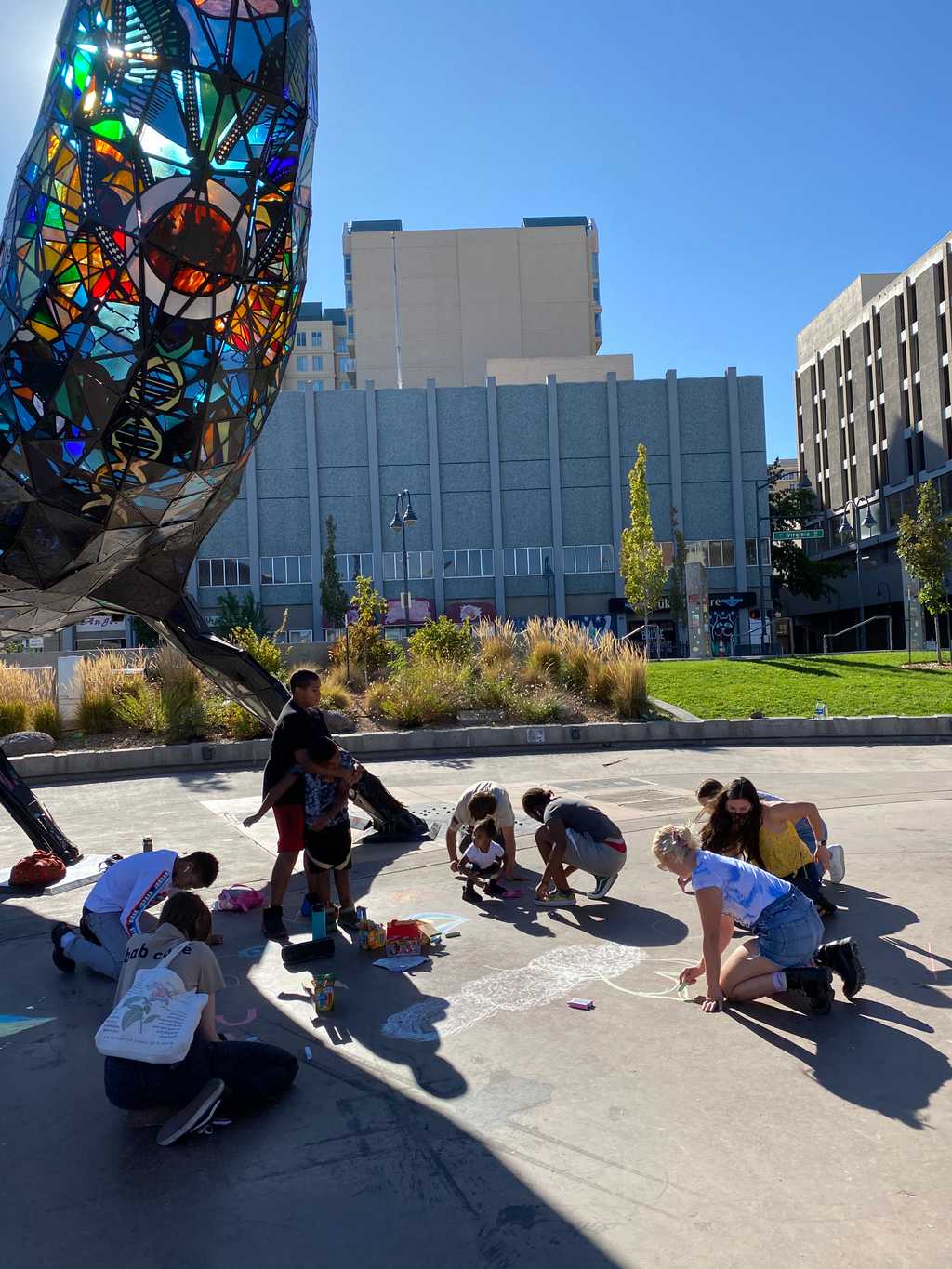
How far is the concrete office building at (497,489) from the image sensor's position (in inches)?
1992

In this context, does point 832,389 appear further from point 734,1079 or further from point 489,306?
point 734,1079

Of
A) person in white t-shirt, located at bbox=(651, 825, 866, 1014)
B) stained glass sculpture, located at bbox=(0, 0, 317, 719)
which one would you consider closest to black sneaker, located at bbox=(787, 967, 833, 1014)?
person in white t-shirt, located at bbox=(651, 825, 866, 1014)

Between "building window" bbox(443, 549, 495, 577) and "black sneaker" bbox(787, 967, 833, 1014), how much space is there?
46.5m

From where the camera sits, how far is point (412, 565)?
50.5 metres

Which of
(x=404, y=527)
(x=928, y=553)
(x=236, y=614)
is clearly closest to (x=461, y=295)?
(x=236, y=614)

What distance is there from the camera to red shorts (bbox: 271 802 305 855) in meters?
6.42

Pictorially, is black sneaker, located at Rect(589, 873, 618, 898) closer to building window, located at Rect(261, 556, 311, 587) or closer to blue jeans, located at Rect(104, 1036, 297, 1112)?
blue jeans, located at Rect(104, 1036, 297, 1112)

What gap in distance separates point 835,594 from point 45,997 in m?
59.2

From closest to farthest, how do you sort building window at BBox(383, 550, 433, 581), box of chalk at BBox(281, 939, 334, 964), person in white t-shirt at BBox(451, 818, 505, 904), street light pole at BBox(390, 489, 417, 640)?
1. box of chalk at BBox(281, 939, 334, 964)
2. person in white t-shirt at BBox(451, 818, 505, 904)
3. street light pole at BBox(390, 489, 417, 640)
4. building window at BBox(383, 550, 433, 581)

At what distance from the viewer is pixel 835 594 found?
2322 inches

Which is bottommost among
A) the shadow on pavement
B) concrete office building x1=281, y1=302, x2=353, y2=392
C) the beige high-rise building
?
the shadow on pavement

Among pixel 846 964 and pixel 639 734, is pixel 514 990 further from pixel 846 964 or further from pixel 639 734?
pixel 639 734

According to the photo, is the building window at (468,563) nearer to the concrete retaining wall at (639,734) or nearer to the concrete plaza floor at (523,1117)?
the concrete retaining wall at (639,734)

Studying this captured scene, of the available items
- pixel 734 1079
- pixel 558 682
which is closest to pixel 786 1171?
pixel 734 1079
